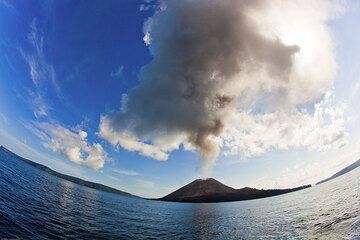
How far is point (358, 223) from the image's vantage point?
97.1 ft

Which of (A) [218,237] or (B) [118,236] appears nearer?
(B) [118,236]

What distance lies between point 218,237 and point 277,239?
11.4 meters

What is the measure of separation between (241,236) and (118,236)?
2215 centimetres

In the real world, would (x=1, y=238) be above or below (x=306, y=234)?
above

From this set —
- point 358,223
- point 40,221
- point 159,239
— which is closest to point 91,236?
point 40,221

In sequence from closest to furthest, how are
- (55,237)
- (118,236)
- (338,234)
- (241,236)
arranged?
(338,234)
(55,237)
(118,236)
(241,236)

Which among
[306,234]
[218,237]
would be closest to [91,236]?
[218,237]

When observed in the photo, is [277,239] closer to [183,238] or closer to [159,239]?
[183,238]

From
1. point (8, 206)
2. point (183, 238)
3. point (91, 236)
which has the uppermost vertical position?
point (8, 206)

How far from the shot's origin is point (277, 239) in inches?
1328

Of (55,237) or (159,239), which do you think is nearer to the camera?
(55,237)

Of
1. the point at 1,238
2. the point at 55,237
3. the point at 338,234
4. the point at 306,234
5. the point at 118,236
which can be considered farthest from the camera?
the point at 118,236

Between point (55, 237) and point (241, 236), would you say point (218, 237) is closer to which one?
point (241, 236)

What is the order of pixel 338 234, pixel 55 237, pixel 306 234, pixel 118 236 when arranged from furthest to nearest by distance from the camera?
pixel 118 236, pixel 306 234, pixel 55 237, pixel 338 234
